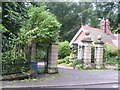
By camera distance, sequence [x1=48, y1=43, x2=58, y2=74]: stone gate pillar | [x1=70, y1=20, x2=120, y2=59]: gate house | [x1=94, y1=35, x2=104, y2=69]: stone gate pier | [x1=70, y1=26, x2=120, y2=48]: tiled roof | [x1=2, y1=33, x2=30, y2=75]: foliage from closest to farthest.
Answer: [x1=2, y1=33, x2=30, y2=75]: foliage
[x1=48, y1=43, x2=58, y2=74]: stone gate pillar
[x1=94, y1=35, x2=104, y2=69]: stone gate pier
[x1=70, y1=20, x2=120, y2=59]: gate house
[x1=70, y1=26, x2=120, y2=48]: tiled roof

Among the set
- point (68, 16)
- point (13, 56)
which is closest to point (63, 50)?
point (13, 56)

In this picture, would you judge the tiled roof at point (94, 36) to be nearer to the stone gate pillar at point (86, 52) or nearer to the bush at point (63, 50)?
the bush at point (63, 50)

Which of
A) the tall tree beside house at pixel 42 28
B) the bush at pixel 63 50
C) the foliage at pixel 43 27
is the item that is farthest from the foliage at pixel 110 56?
the bush at pixel 63 50

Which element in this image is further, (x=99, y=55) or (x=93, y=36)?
(x=93, y=36)

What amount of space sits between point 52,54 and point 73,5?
Result: 30463 mm

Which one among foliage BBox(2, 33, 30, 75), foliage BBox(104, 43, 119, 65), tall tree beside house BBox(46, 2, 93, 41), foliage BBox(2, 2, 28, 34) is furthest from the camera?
tall tree beside house BBox(46, 2, 93, 41)

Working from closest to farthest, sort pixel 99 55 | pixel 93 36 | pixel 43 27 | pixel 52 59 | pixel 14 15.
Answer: pixel 14 15 < pixel 43 27 < pixel 52 59 < pixel 99 55 < pixel 93 36

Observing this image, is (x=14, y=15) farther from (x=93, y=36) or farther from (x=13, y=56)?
(x=93, y=36)

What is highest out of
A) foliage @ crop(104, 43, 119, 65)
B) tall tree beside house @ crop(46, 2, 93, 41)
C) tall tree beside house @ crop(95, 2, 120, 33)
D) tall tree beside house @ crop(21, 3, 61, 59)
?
tall tree beside house @ crop(46, 2, 93, 41)

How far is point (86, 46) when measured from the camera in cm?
1623

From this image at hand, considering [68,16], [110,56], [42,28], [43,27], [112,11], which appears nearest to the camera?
[42,28]

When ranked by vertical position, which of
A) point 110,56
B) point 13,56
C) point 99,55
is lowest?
point 110,56

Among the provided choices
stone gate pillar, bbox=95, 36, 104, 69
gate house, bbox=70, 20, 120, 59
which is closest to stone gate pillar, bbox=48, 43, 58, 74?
stone gate pillar, bbox=95, 36, 104, 69

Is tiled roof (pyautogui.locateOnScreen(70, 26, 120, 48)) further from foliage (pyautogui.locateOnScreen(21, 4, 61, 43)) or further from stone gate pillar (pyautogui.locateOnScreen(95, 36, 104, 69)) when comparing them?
foliage (pyautogui.locateOnScreen(21, 4, 61, 43))
